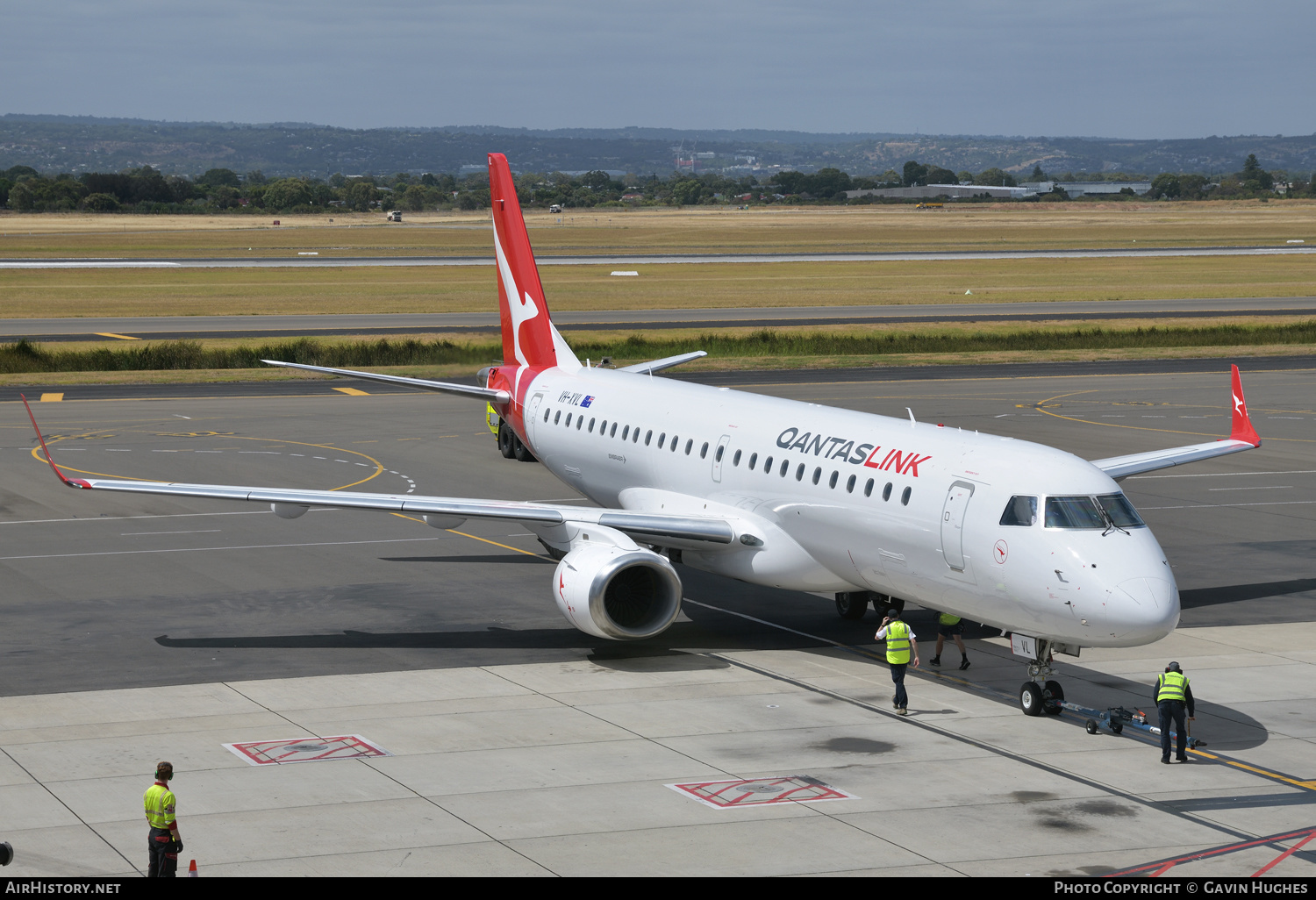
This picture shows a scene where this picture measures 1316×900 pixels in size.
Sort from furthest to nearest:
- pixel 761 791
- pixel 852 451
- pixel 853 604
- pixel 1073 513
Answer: pixel 853 604
pixel 852 451
pixel 1073 513
pixel 761 791

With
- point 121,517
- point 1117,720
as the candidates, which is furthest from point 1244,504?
point 121,517

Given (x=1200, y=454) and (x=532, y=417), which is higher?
(x=1200, y=454)

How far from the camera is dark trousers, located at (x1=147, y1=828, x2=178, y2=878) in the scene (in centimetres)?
1639

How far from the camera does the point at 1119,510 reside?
78.9 feet

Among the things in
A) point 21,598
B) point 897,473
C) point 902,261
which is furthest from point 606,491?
point 902,261

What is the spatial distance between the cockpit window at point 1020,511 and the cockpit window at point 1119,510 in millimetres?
1080

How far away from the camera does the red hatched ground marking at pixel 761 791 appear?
2028 centimetres

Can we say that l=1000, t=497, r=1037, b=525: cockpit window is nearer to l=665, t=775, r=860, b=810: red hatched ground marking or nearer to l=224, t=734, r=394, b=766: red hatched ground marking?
l=665, t=775, r=860, b=810: red hatched ground marking

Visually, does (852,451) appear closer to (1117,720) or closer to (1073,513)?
(1073,513)

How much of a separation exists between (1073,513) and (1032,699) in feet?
10.4

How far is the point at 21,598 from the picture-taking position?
32.7 meters

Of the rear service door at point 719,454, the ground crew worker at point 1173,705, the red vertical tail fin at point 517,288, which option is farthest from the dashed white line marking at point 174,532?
the ground crew worker at point 1173,705
